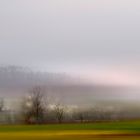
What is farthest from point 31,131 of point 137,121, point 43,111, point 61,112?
point 43,111

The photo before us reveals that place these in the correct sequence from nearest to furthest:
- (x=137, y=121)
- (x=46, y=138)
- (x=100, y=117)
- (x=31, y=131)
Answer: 1. (x=46, y=138)
2. (x=31, y=131)
3. (x=137, y=121)
4. (x=100, y=117)

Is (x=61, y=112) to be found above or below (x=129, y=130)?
above

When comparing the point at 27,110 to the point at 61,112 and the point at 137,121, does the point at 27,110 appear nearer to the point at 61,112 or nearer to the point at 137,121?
the point at 61,112

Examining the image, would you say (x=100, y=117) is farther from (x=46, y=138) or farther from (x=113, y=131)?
(x=46, y=138)

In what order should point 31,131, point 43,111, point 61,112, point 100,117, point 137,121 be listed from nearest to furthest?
1. point 31,131
2. point 137,121
3. point 100,117
4. point 61,112
5. point 43,111

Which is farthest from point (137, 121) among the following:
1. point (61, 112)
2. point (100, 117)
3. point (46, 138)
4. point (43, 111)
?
point (43, 111)

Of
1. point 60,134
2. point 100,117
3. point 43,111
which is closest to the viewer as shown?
point 60,134

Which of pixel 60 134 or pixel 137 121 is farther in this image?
pixel 137 121

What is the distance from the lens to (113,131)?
33.0 meters

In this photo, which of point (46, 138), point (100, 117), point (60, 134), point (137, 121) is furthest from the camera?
point (100, 117)

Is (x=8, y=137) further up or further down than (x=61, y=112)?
further down

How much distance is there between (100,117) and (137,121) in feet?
20.0

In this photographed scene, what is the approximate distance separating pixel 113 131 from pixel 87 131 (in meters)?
1.70

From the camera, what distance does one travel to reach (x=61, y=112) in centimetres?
6006
